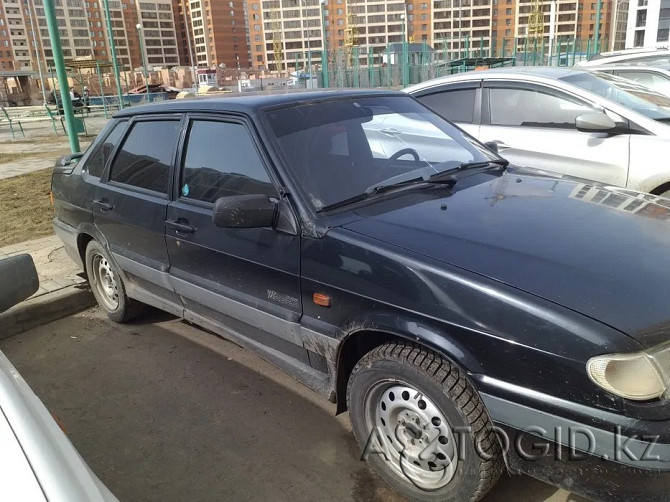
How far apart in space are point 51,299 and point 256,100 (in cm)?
289

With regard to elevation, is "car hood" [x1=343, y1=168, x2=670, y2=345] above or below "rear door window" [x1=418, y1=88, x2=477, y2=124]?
below

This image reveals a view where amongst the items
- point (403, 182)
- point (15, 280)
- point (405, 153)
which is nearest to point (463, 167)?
point (405, 153)

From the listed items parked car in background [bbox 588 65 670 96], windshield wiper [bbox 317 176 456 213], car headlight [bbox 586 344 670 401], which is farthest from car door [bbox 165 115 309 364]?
parked car in background [bbox 588 65 670 96]

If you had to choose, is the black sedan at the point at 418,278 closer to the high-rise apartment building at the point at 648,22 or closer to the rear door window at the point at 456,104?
the rear door window at the point at 456,104

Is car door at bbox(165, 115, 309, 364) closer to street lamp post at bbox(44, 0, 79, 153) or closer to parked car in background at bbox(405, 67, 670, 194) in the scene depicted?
parked car in background at bbox(405, 67, 670, 194)

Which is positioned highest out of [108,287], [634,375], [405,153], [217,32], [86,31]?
[86,31]

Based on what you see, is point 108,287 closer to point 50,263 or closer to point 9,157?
point 50,263

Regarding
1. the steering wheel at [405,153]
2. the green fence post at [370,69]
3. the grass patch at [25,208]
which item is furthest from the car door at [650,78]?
the green fence post at [370,69]

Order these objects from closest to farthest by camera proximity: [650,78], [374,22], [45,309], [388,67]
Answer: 1. [45,309]
2. [650,78]
3. [388,67]
4. [374,22]

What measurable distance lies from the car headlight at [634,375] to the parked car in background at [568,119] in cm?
314

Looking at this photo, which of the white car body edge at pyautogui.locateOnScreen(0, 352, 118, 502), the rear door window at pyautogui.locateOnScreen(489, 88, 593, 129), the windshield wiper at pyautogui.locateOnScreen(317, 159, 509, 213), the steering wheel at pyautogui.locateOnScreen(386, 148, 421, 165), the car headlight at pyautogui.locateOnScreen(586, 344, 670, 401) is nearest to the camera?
the white car body edge at pyautogui.locateOnScreen(0, 352, 118, 502)

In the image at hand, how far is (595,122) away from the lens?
187 inches

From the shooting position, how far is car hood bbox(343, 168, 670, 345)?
6.61 ft

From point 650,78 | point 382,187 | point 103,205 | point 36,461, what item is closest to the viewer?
point 36,461
